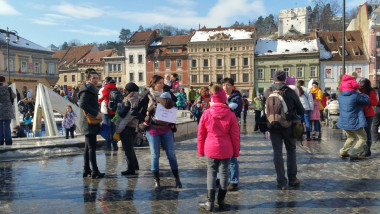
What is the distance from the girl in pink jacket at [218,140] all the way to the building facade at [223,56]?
5134cm

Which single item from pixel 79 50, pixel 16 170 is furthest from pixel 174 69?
pixel 16 170

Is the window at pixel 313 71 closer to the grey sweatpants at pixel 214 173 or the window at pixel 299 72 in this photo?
the window at pixel 299 72

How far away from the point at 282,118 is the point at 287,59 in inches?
2010

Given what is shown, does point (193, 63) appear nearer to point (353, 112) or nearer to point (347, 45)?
point (347, 45)

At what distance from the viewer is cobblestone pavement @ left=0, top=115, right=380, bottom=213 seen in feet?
16.8

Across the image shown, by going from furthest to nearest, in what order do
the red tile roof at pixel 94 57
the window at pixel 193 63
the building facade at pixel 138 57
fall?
the red tile roof at pixel 94 57 → the building facade at pixel 138 57 → the window at pixel 193 63

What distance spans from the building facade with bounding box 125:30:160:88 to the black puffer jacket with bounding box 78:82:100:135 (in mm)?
55487

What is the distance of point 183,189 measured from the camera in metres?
6.10

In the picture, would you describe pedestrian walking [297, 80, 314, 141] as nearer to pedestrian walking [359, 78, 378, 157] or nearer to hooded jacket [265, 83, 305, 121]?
pedestrian walking [359, 78, 378, 157]

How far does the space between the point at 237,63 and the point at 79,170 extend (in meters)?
51.2

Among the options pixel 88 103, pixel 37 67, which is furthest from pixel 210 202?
pixel 37 67

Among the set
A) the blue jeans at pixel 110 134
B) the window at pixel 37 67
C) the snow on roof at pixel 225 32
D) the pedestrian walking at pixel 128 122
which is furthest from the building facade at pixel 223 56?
the pedestrian walking at pixel 128 122

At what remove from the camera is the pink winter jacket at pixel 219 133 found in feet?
16.3

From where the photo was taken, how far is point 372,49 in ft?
164
